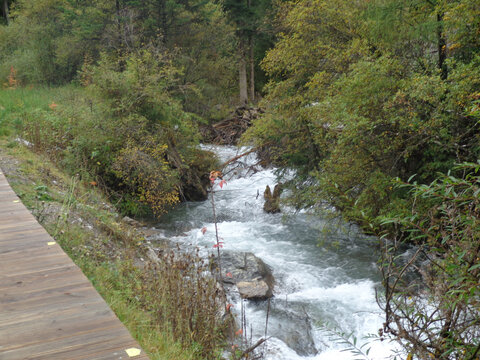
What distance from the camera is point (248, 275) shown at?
8.00 meters

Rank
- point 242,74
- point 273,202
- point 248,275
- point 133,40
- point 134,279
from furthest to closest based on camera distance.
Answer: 1. point 242,74
2. point 133,40
3. point 273,202
4. point 248,275
5. point 134,279

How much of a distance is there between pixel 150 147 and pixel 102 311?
1033cm

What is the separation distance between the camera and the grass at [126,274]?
399 centimetres

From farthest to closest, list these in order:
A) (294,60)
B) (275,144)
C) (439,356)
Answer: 1. (275,144)
2. (294,60)
3. (439,356)

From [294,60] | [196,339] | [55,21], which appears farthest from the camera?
[55,21]

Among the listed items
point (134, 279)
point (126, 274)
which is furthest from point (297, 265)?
point (134, 279)

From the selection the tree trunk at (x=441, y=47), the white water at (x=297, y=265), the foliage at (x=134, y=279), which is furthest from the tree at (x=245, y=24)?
the foliage at (x=134, y=279)

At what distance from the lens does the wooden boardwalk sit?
2104 millimetres

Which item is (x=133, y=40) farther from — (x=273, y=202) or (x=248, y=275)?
(x=248, y=275)

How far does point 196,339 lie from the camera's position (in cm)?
425

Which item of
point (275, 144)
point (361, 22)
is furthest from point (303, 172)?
point (361, 22)

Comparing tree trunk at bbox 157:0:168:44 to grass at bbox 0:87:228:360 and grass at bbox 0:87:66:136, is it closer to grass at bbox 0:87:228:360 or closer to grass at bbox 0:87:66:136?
grass at bbox 0:87:66:136

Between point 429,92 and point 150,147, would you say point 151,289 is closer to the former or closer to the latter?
point 429,92

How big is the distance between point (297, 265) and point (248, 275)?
1.58 m
